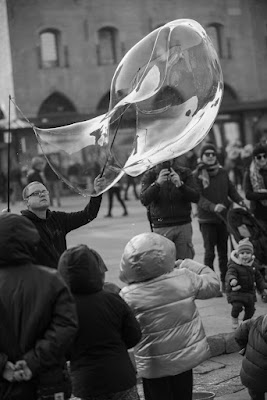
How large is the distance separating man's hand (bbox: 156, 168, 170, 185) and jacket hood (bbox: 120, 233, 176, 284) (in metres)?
3.53

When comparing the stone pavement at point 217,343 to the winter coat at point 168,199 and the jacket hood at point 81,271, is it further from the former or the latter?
the jacket hood at point 81,271

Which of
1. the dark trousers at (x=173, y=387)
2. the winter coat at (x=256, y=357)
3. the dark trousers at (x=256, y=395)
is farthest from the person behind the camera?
the dark trousers at (x=256, y=395)

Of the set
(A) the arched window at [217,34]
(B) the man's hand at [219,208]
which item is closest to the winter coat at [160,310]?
(B) the man's hand at [219,208]

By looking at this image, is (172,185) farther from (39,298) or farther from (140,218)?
(140,218)

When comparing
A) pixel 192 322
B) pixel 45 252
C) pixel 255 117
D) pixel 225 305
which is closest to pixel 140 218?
pixel 225 305

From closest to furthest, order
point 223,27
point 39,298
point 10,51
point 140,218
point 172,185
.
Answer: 1. point 39,298
2. point 172,185
3. point 140,218
4. point 10,51
5. point 223,27

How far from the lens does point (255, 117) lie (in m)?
37.9

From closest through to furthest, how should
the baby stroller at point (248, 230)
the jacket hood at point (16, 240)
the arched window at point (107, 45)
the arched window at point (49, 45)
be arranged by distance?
the jacket hood at point (16, 240) < the baby stroller at point (248, 230) < the arched window at point (49, 45) < the arched window at point (107, 45)

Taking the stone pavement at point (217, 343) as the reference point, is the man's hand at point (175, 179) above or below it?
above

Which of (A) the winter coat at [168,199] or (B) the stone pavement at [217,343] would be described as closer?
(B) the stone pavement at [217,343]

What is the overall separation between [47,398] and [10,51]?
3116 cm

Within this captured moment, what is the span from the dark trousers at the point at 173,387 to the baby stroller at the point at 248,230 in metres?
4.30

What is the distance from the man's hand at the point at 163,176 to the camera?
8.31 metres

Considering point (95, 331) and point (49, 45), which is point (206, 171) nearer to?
point (95, 331)
